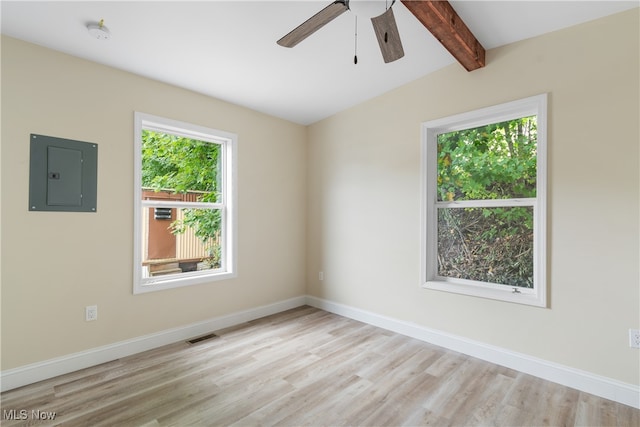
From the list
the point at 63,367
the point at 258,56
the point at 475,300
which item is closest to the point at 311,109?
the point at 258,56

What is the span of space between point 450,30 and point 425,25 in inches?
8.3

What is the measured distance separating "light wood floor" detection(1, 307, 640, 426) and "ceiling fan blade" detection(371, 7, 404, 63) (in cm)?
232

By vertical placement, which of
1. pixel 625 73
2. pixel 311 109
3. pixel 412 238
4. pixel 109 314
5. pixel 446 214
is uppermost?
pixel 311 109

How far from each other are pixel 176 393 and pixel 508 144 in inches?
131

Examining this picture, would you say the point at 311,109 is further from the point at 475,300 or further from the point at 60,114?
the point at 475,300

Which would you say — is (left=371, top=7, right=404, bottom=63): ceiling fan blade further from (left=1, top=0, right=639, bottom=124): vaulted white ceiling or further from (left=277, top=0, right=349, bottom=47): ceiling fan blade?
(left=277, top=0, right=349, bottom=47): ceiling fan blade

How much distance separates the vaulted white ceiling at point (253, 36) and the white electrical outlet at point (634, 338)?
2210mm

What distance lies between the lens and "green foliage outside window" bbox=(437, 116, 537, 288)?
2.65 m

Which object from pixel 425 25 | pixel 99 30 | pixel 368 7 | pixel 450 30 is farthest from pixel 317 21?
pixel 99 30

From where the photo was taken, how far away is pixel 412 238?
3225 mm

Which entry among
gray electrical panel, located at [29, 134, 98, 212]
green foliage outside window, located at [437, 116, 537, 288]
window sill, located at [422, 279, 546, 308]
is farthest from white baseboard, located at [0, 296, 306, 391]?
green foliage outside window, located at [437, 116, 537, 288]

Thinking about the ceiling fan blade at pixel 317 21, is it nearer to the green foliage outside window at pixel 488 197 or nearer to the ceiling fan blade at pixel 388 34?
the ceiling fan blade at pixel 388 34

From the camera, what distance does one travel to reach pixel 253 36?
2.43m

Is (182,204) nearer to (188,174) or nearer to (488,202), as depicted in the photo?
(188,174)
